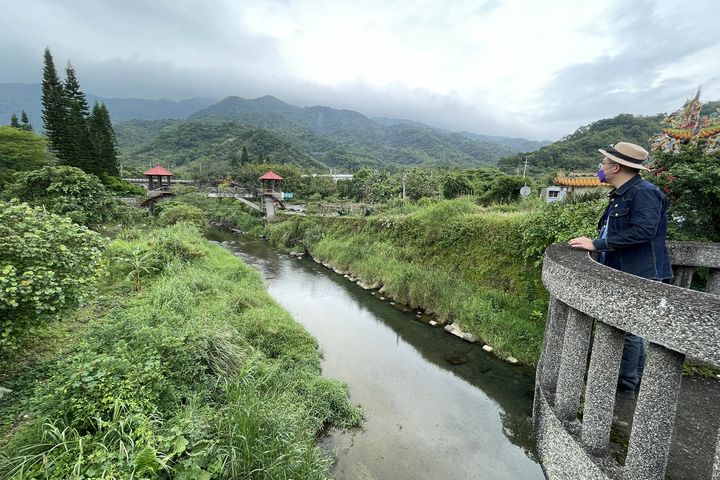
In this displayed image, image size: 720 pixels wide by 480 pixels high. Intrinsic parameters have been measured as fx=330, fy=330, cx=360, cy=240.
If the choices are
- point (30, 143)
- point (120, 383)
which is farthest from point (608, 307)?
point (30, 143)

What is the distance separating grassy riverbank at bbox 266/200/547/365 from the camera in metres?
8.54

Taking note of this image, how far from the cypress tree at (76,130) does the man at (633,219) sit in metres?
31.0

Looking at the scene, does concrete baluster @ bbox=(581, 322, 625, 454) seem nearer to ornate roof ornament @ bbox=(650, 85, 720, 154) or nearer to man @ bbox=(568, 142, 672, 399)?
man @ bbox=(568, 142, 672, 399)

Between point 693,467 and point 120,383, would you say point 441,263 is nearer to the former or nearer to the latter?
point 693,467

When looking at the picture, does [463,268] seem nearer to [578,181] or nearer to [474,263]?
[474,263]

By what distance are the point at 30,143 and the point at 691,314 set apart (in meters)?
34.1

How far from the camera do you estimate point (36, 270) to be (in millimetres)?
3730

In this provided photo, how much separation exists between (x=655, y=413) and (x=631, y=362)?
163 centimetres

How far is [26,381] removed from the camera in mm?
4023

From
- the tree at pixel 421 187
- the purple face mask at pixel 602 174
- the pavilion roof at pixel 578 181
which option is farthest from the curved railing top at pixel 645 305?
the tree at pixel 421 187

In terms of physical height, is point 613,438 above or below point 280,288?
above

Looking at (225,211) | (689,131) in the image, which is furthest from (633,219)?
(225,211)

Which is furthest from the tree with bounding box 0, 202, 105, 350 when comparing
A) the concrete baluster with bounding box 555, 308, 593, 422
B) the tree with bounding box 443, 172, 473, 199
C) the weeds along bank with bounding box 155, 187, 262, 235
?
the weeds along bank with bounding box 155, 187, 262, 235

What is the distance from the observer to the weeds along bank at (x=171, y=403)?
2.84m
